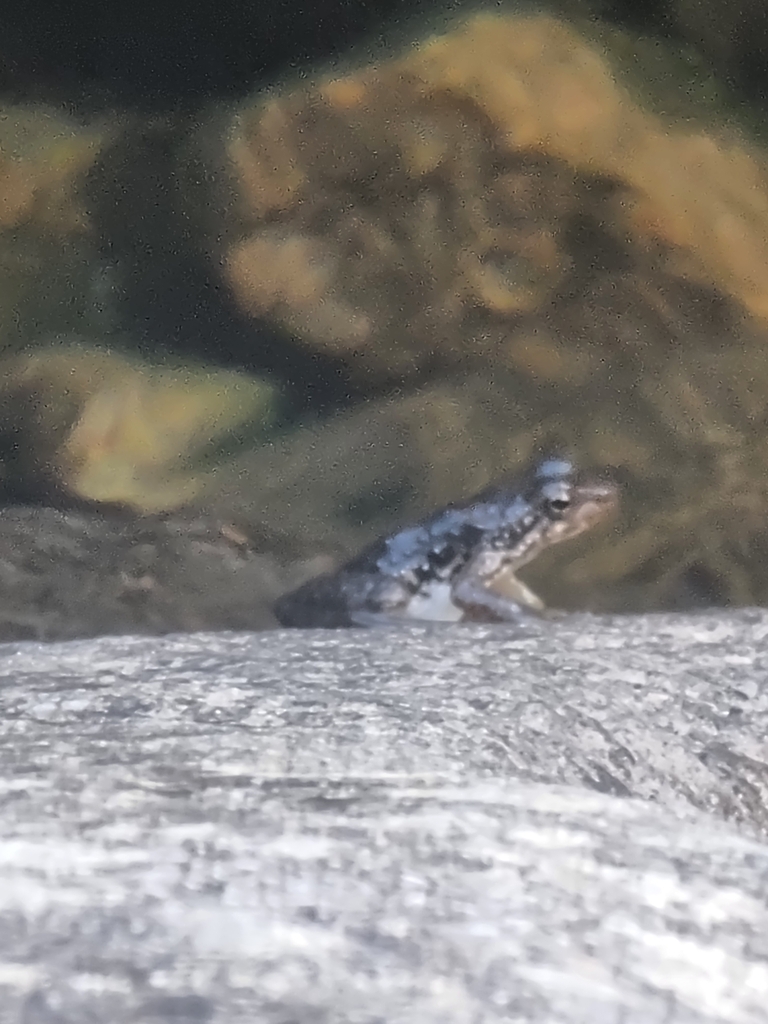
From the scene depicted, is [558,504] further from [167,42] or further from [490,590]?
[167,42]

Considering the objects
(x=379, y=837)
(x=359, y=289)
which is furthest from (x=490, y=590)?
(x=379, y=837)

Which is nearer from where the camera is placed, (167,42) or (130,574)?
(167,42)

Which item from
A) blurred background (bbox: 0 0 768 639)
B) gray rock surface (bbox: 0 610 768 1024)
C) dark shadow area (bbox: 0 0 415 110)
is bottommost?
gray rock surface (bbox: 0 610 768 1024)

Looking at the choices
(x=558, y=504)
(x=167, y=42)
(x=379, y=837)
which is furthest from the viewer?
(x=558, y=504)

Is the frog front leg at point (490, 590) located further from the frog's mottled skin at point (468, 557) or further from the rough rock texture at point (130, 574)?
the rough rock texture at point (130, 574)

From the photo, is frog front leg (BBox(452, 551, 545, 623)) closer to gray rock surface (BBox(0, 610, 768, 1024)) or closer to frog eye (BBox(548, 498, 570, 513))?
frog eye (BBox(548, 498, 570, 513))

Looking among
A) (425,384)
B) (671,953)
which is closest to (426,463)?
(425,384)

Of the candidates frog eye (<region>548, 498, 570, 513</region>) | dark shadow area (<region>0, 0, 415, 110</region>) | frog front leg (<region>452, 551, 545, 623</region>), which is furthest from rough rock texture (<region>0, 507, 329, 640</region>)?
dark shadow area (<region>0, 0, 415, 110</region>)
